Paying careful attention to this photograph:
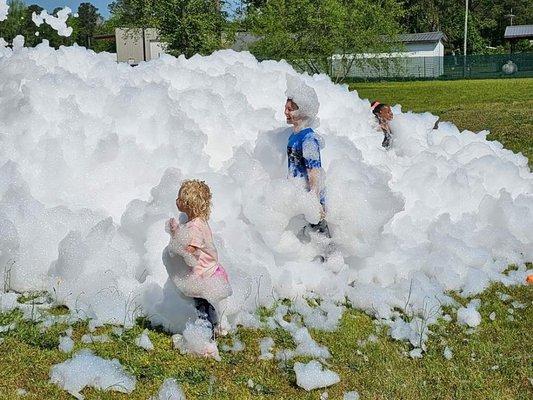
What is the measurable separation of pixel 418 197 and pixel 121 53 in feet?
259

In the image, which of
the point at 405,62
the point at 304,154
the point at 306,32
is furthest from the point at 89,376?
the point at 405,62

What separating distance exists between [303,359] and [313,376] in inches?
13.4

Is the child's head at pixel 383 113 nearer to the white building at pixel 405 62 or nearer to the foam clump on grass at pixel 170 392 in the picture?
the foam clump on grass at pixel 170 392

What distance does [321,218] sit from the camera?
6434mm

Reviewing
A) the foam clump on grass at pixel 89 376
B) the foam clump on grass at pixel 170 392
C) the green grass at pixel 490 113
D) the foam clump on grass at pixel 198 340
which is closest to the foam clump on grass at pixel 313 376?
the foam clump on grass at pixel 198 340

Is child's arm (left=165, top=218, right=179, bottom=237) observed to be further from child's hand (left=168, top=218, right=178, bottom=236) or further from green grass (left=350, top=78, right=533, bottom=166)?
green grass (left=350, top=78, right=533, bottom=166)

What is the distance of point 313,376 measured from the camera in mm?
Answer: 4660

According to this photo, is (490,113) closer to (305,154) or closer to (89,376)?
(305,154)

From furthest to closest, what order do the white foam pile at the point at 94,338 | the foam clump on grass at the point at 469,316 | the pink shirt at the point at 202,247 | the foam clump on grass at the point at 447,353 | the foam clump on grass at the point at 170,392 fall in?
1. the foam clump on grass at the point at 469,316
2. the foam clump on grass at the point at 447,353
3. the white foam pile at the point at 94,338
4. the pink shirt at the point at 202,247
5. the foam clump on grass at the point at 170,392

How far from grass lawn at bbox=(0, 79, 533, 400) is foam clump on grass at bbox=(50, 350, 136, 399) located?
0.05 metres

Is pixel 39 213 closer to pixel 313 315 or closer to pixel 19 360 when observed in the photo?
pixel 19 360

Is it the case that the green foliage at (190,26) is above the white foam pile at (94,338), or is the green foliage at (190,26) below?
below

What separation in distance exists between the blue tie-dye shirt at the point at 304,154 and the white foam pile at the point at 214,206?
15 cm

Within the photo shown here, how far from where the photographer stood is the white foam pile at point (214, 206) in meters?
5.83
